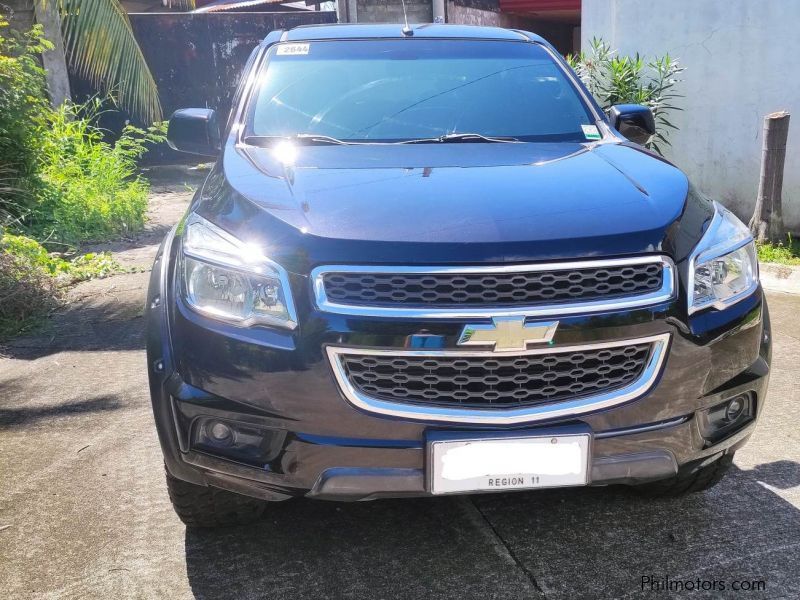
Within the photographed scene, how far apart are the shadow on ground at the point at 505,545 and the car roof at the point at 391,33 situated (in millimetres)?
2152

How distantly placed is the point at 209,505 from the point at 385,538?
0.58 m

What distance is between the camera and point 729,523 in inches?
111

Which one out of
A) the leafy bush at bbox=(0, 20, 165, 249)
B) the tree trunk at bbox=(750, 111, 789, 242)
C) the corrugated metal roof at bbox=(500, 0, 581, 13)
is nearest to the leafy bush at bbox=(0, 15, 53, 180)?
the leafy bush at bbox=(0, 20, 165, 249)

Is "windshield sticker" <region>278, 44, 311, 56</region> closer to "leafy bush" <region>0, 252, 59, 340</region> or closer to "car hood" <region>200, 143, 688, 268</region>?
"car hood" <region>200, 143, 688, 268</region>

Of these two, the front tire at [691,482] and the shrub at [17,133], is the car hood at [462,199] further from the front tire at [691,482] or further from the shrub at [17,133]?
the shrub at [17,133]

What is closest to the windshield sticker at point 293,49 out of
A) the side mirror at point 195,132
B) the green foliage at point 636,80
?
the side mirror at point 195,132

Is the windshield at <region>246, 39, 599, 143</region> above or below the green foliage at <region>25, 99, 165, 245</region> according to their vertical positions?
above

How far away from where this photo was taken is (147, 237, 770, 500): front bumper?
2.20 metres

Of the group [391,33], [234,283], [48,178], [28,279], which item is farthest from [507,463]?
[48,178]

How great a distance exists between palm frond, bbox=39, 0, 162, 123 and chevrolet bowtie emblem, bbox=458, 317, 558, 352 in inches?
350

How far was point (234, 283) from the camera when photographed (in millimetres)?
2312

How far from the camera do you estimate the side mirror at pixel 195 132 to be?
3.72 meters

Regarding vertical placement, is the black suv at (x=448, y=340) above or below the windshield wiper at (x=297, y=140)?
below

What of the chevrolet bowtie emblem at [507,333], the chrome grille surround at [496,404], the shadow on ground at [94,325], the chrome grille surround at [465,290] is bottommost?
the shadow on ground at [94,325]
